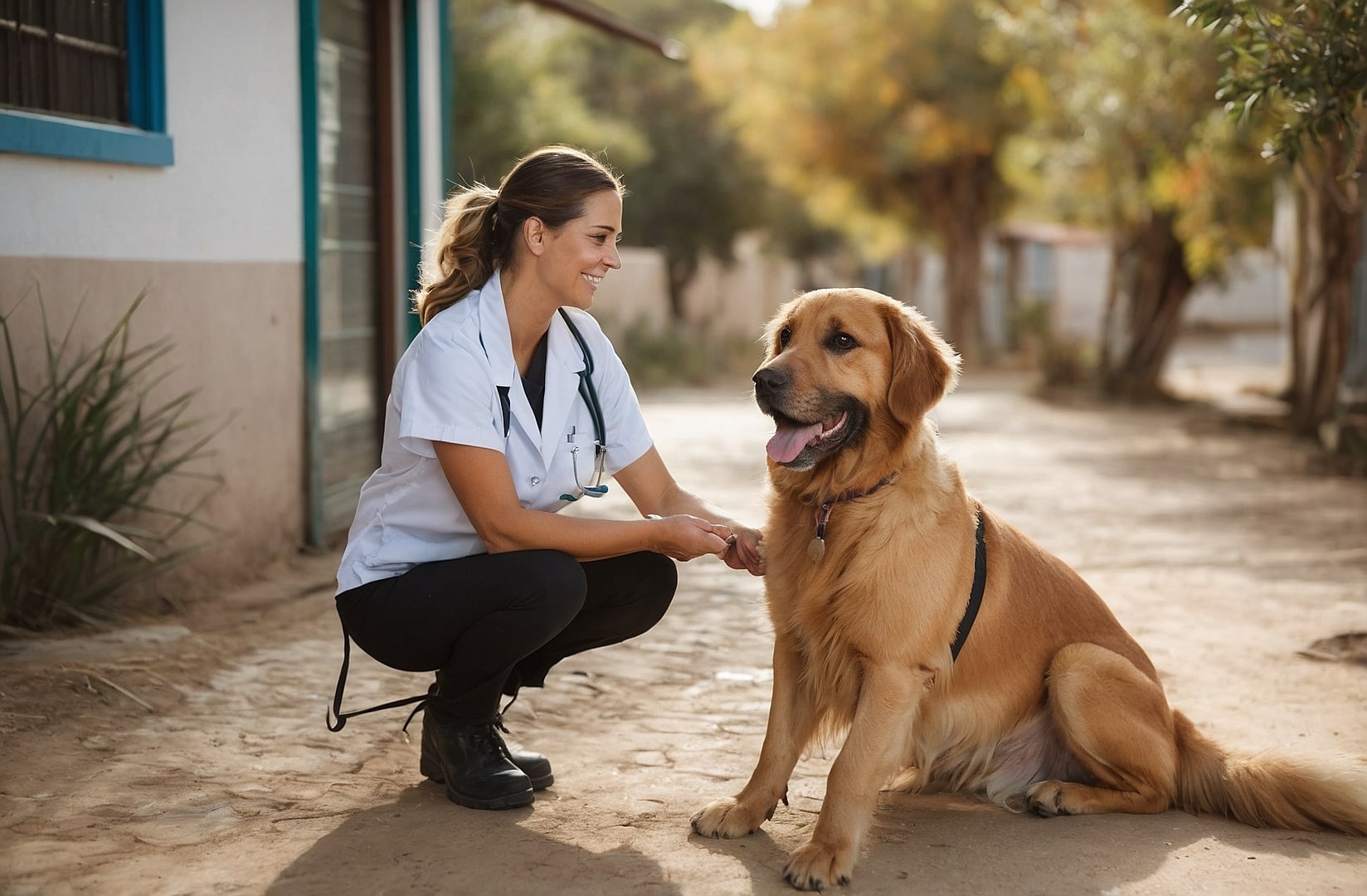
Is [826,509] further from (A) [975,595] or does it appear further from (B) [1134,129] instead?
→ (B) [1134,129]

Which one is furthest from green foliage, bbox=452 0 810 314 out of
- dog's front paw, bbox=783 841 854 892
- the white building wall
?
dog's front paw, bbox=783 841 854 892

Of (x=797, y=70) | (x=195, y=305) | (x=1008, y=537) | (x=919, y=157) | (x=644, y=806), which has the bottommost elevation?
(x=644, y=806)

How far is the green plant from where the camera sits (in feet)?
16.7

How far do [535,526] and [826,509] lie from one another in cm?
81

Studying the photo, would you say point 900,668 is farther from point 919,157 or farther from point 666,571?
point 919,157

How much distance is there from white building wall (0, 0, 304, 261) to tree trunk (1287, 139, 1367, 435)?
32.2 ft

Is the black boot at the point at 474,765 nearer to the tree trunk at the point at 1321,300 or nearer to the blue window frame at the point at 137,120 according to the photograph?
the blue window frame at the point at 137,120

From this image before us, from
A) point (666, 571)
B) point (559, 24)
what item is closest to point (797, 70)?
point (559, 24)

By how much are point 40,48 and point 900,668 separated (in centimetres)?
430

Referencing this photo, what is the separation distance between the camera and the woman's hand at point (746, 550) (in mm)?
3809

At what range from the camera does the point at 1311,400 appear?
1370 centimetres

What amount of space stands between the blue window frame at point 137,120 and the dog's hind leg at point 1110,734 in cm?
426

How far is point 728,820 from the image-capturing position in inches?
141

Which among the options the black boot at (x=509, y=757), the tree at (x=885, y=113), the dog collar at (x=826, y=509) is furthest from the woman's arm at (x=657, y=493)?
the tree at (x=885, y=113)
